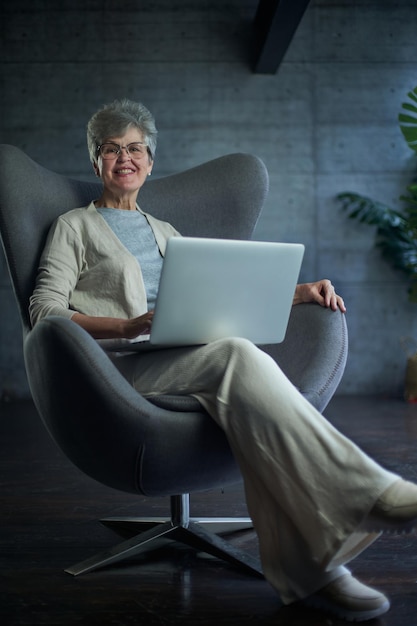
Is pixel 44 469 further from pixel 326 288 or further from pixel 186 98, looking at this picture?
pixel 186 98

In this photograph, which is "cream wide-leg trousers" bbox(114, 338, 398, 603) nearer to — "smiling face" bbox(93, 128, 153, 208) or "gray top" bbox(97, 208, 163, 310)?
"gray top" bbox(97, 208, 163, 310)

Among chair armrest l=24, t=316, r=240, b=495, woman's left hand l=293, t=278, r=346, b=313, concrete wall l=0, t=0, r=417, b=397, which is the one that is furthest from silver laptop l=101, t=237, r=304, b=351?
concrete wall l=0, t=0, r=417, b=397

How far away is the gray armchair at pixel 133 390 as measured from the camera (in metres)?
1.61

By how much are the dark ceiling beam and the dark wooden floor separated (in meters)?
2.85

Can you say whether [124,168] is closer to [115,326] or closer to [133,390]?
[115,326]

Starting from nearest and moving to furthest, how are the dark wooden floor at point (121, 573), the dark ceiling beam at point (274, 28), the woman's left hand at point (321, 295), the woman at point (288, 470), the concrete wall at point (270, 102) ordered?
1. the woman at point (288, 470)
2. the dark wooden floor at point (121, 573)
3. the woman's left hand at point (321, 295)
4. the dark ceiling beam at point (274, 28)
5. the concrete wall at point (270, 102)

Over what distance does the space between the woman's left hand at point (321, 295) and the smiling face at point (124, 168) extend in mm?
621

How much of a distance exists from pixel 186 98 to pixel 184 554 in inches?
166

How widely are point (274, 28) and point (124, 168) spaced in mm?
2911

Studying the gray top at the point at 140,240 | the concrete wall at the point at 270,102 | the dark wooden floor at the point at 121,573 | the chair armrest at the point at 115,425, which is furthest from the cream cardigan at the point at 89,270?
the concrete wall at the point at 270,102

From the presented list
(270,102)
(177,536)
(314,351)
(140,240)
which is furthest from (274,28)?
(177,536)

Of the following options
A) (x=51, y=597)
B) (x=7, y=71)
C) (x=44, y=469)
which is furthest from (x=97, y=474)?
(x=7, y=71)

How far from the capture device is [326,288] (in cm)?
204

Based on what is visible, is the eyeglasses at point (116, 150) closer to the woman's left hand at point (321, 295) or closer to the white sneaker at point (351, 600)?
the woman's left hand at point (321, 295)
